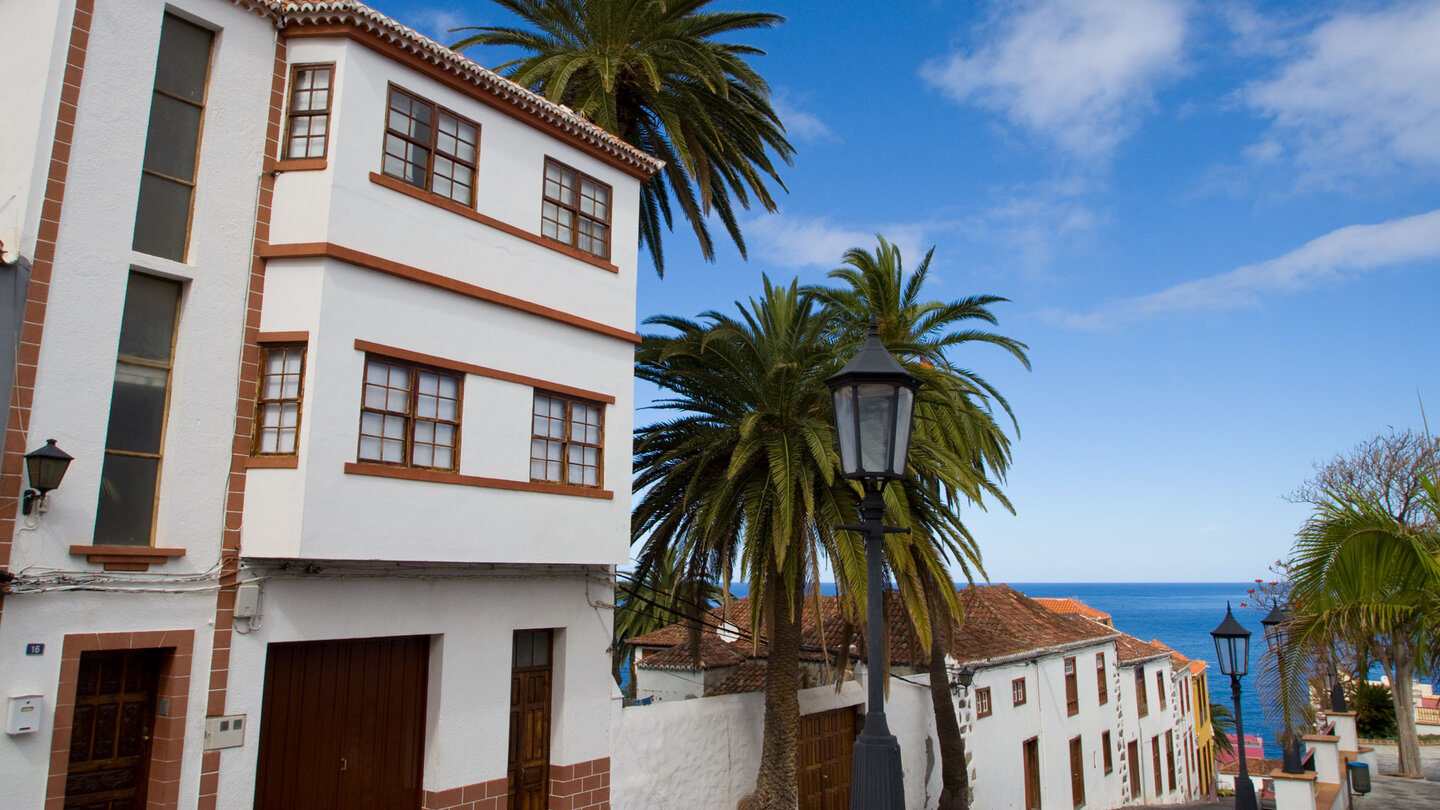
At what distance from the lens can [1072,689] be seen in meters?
29.6

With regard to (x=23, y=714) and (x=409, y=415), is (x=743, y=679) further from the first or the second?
(x=23, y=714)

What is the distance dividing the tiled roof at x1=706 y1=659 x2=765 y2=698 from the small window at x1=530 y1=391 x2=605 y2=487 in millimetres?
8647

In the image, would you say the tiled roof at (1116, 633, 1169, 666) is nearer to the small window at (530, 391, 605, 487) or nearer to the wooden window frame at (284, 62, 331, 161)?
the small window at (530, 391, 605, 487)

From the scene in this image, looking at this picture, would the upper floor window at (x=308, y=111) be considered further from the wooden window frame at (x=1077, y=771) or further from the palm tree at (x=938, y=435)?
the wooden window frame at (x=1077, y=771)

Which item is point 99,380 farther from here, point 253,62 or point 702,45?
point 702,45

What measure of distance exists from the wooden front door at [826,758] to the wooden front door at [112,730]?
11.3 m

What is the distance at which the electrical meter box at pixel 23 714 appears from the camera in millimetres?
8445

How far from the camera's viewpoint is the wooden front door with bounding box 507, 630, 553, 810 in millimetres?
12922

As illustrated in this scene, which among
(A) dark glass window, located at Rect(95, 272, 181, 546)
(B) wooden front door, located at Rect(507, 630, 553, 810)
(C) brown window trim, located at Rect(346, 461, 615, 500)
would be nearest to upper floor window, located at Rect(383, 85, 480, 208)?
(A) dark glass window, located at Rect(95, 272, 181, 546)

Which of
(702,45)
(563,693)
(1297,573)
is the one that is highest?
(702,45)

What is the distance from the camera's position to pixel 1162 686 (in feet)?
127

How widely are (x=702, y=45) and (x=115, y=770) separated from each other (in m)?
13.8

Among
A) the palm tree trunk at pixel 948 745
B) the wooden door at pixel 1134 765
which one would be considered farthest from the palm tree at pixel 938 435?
the wooden door at pixel 1134 765

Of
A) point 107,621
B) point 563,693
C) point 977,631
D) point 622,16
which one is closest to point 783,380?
point 563,693
